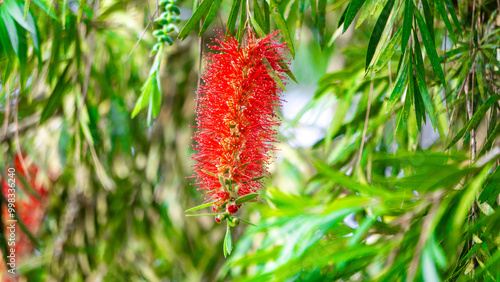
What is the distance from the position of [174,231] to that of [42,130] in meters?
0.68

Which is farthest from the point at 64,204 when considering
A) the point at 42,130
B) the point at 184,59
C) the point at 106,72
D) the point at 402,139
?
the point at 402,139

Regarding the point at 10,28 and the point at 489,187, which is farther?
the point at 10,28

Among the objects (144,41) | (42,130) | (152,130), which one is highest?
(144,41)

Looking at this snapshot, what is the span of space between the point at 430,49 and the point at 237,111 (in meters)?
0.31

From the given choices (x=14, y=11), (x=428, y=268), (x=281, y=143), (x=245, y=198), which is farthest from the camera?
(x=281, y=143)

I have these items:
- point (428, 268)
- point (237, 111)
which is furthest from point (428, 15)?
point (428, 268)

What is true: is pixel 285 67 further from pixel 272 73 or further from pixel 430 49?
pixel 430 49

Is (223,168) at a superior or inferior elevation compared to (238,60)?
inferior

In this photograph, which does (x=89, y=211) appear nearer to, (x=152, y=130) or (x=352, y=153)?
(x=152, y=130)

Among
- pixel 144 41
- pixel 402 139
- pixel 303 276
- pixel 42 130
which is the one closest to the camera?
pixel 303 276

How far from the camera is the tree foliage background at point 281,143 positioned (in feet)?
1.84

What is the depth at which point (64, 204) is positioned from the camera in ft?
6.49

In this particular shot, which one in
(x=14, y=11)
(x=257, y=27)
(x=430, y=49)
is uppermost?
(x=14, y=11)

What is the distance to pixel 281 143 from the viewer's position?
1.63 m
